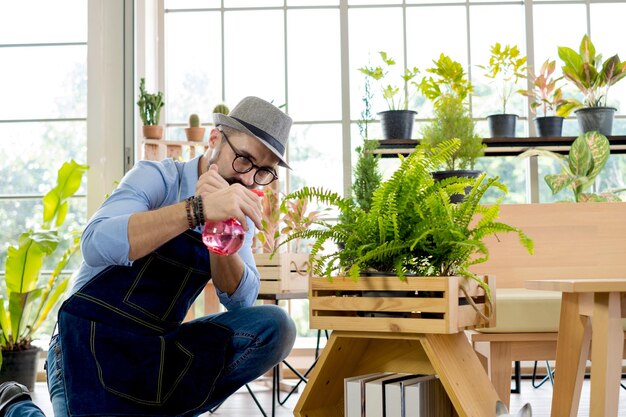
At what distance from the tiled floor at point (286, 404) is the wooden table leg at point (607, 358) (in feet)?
3.57

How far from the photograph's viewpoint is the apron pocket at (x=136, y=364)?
1740 mm

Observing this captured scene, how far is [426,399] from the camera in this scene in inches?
63.9

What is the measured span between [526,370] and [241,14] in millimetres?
2697

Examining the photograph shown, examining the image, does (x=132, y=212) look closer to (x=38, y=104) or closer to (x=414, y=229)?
(x=414, y=229)

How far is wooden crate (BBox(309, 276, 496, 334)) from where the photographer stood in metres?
1.54

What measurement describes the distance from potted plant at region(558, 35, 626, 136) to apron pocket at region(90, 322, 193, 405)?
2881 mm

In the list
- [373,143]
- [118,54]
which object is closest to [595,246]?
[373,143]

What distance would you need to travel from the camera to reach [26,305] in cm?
378

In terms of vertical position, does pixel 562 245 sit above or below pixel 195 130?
below

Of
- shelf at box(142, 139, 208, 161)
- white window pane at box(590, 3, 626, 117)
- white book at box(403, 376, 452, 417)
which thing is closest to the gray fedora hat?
white book at box(403, 376, 452, 417)

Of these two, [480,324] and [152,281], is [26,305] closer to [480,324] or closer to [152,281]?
[152,281]

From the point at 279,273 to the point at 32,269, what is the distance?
63.9 inches

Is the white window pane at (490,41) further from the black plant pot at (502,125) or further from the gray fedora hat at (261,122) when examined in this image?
the gray fedora hat at (261,122)

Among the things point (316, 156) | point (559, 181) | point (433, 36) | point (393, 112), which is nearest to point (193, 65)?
point (316, 156)
